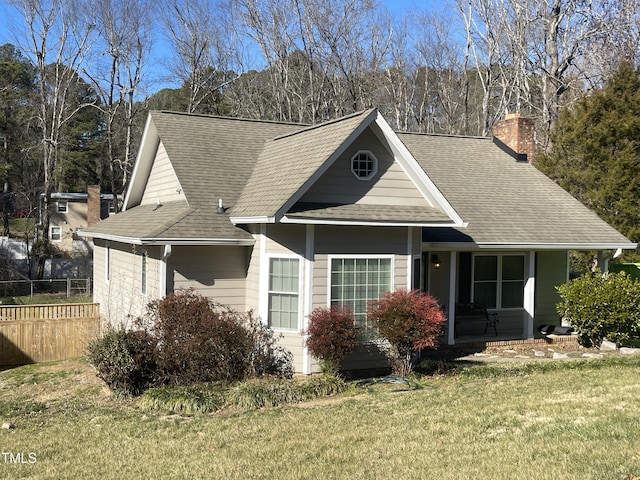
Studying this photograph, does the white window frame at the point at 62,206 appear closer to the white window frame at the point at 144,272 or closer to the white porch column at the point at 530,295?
the white window frame at the point at 144,272

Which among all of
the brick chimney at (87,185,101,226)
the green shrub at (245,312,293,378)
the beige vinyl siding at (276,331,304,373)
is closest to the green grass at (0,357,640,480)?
the beige vinyl siding at (276,331,304,373)

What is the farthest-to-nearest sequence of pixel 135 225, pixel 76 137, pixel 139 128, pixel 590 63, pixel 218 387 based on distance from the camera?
pixel 76 137
pixel 139 128
pixel 590 63
pixel 135 225
pixel 218 387

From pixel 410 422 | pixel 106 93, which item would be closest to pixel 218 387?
pixel 410 422

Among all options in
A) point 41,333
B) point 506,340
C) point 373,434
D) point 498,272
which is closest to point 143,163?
point 41,333

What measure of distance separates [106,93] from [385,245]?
2807cm

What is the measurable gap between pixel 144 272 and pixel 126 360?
3.71 meters

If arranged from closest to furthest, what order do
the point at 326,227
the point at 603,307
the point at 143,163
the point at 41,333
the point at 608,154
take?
the point at 326,227
the point at 603,307
the point at 41,333
the point at 143,163
the point at 608,154

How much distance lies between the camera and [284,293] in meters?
12.9

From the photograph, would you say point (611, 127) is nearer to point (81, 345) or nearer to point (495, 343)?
point (495, 343)

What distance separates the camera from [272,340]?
1301 centimetres

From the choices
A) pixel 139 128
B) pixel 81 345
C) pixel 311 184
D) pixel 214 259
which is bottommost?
pixel 81 345

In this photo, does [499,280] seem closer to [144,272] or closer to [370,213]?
[370,213]

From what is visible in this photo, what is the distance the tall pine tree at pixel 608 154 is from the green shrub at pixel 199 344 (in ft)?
49.6

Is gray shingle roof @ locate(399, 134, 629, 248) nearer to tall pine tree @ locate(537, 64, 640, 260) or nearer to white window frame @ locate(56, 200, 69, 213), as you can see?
tall pine tree @ locate(537, 64, 640, 260)
